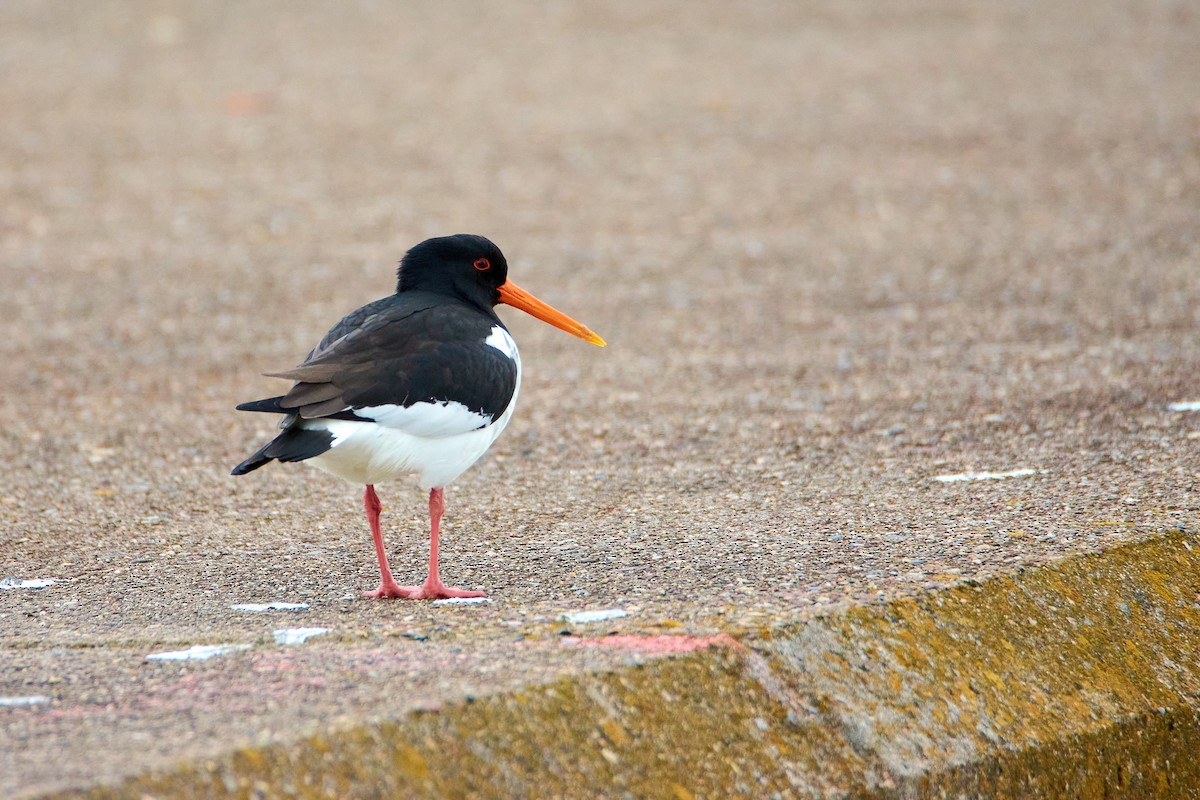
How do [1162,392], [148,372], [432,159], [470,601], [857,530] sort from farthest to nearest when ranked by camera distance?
[432,159]
[148,372]
[1162,392]
[857,530]
[470,601]

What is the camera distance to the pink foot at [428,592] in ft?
15.2

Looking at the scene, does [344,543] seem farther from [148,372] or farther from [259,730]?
[148,372]

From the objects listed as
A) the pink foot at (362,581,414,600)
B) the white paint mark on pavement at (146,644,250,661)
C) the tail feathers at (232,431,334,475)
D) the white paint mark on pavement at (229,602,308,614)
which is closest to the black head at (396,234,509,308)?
the tail feathers at (232,431,334,475)

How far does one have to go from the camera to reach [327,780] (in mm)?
3352

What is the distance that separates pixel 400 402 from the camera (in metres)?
4.56

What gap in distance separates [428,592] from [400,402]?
2.11 ft

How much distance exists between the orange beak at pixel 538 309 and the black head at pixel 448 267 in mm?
182

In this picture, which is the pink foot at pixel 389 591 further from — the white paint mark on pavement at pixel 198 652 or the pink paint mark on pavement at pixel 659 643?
the pink paint mark on pavement at pixel 659 643

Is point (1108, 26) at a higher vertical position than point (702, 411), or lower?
higher

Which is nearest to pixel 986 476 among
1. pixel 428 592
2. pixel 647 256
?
pixel 428 592

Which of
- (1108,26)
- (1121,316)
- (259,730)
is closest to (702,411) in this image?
(1121,316)

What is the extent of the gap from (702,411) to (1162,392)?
7.34 feet

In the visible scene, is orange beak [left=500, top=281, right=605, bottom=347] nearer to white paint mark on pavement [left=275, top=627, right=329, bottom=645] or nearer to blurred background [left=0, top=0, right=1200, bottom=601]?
blurred background [left=0, top=0, right=1200, bottom=601]

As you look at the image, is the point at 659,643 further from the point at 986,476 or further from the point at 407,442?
the point at 986,476
